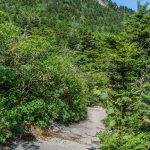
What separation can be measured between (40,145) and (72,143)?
8.74 feet

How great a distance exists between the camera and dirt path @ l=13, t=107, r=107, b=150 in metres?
20.3

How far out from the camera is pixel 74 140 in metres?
23.2

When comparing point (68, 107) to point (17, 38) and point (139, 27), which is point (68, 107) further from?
point (139, 27)

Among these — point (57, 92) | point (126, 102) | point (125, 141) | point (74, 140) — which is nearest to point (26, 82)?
point (57, 92)

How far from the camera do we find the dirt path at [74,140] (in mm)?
20261

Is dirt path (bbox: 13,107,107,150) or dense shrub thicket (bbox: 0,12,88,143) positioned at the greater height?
dense shrub thicket (bbox: 0,12,88,143)

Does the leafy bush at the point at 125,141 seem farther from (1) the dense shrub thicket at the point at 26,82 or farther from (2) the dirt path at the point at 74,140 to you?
(1) the dense shrub thicket at the point at 26,82

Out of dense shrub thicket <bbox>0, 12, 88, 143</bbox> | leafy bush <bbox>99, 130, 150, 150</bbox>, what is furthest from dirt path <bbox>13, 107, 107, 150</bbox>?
leafy bush <bbox>99, 130, 150, 150</bbox>

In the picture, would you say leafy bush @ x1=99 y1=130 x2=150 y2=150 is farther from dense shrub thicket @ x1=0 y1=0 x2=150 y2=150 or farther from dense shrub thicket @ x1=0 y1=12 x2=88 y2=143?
dense shrub thicket @ x1=0 y1=12 x2=88 y2=143

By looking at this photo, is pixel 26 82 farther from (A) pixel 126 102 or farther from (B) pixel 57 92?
(A) pixel 126 102

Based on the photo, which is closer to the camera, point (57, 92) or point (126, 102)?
point (126, 102)

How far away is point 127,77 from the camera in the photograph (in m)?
23.8

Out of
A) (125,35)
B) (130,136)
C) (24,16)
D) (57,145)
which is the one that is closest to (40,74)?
(57,145)

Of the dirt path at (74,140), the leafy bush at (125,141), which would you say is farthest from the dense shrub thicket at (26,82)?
the leafy bush at (125,141)
